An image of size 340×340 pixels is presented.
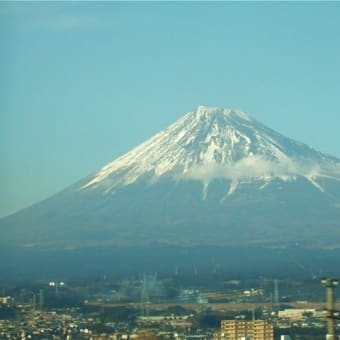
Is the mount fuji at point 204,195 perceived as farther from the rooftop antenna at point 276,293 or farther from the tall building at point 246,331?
the tall building at point 246,331

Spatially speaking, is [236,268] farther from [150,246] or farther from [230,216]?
[230,216]

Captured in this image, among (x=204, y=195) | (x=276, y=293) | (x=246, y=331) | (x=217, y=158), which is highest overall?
(x=217, y=158)

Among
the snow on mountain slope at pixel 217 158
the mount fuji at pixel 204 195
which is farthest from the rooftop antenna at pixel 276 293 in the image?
the snow on mountain slope at pixel 217 158

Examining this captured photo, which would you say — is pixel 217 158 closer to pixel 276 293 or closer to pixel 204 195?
pixel 204 195

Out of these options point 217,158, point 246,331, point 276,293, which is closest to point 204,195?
point 217,158

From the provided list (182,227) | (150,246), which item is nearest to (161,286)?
(150,246)

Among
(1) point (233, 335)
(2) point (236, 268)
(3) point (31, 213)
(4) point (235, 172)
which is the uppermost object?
(4) point (235, 172)
